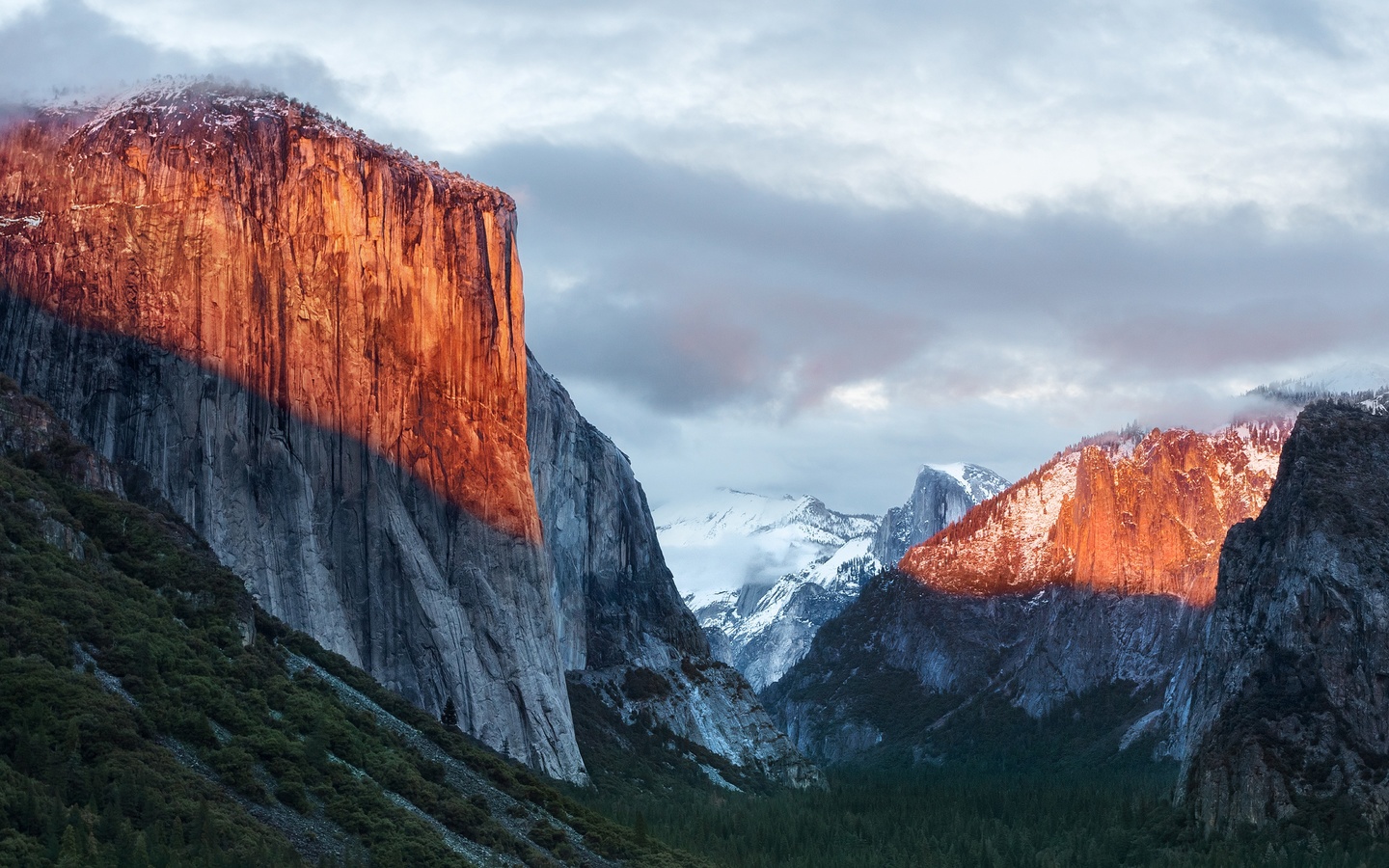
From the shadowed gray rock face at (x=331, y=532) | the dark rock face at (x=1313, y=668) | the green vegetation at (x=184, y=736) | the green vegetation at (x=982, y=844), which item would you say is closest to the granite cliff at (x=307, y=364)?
the shadowed gray rock face at (x=331, y=532)

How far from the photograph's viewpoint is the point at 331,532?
15075 centimetres

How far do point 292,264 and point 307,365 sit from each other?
8.71 metres

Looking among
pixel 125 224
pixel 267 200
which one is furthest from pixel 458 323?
pixel 125 224

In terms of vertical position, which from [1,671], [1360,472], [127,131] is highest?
[127,131]

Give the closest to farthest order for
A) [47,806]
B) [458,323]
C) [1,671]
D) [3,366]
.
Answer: [47,806], [1,671], [3,366], [458,323]

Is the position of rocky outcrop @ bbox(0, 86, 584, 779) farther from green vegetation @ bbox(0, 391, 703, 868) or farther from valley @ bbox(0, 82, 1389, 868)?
green vegetation @ bbox(0, 391, 703, 868)

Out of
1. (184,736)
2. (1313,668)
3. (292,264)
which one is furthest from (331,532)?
(1313,668)

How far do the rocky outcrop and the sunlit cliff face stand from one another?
20cm

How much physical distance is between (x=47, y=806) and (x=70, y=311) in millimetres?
76221

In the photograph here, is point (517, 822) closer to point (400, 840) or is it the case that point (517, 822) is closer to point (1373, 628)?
point (400, 840)

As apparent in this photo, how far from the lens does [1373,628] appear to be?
182500 millimetres

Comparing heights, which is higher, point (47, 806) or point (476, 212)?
point (476, 212)

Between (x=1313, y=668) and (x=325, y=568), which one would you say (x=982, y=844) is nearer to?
(x=1313, y=668)

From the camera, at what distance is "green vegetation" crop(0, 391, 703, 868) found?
77875 millimetres
